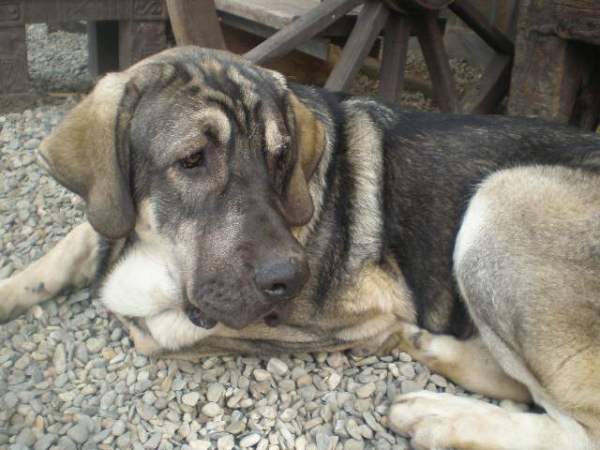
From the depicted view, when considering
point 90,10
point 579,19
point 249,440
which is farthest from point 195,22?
point 249,440

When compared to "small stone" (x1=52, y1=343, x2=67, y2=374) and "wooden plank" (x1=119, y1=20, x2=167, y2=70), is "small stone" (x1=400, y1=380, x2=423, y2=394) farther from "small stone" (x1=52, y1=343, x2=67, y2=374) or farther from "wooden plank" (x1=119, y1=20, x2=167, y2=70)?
"wooden plank" (x1=119, y1=20, x2=167, y2=70)

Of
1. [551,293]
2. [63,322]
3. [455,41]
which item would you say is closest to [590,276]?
[551,293]

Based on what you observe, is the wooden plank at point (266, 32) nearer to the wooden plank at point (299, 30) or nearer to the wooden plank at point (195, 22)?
the wooden plank at point (299, 30)

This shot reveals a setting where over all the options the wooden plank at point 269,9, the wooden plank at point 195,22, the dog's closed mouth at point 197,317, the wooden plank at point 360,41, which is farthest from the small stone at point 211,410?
the wooden plank at point 269,9

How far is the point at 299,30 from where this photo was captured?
4824 mm

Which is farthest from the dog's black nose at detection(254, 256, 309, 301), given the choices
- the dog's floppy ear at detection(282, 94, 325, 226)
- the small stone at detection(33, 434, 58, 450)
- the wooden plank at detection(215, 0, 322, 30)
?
the wooden plank at detection(215, 0, 322, 30)

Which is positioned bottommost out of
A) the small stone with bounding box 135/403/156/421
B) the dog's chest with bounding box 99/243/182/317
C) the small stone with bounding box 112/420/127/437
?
the small stone with bounding box 135/403/156/421

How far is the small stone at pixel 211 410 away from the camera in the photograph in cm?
301

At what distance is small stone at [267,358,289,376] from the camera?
328 centimetres

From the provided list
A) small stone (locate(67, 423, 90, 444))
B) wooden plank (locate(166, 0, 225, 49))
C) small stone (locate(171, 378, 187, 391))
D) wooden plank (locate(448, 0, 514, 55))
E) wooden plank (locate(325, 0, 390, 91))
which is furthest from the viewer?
wooden plank (locate(448, 0, 514, 55))

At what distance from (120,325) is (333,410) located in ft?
3.96

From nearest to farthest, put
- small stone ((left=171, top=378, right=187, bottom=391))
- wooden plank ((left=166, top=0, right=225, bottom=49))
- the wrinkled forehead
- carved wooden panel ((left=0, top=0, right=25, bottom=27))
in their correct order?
the wrinkled forehead → small stone ((left=171, top=378, right=187, bottom=391)) → wooden plank ((left=166, top=0, right=225, bottom=49)) → carved wooden panel ((left=0, top=0, right=25, bottom=27))

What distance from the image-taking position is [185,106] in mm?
2715

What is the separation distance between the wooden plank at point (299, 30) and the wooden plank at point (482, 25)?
1236mm
